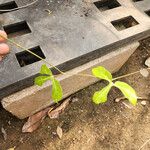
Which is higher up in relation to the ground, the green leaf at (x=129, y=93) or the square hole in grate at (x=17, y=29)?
the green leaf at (x=129, y=93)

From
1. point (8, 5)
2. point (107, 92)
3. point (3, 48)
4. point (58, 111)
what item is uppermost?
point (107, 92)

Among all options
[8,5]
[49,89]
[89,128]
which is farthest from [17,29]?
[89,128]

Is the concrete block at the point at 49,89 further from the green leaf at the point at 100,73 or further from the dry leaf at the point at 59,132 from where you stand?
the green leaf at the point at 100,73

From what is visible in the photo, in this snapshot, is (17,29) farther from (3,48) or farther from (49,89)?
(49,89)

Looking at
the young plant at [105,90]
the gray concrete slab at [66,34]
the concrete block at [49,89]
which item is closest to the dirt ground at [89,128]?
the concrete block at [49,89]

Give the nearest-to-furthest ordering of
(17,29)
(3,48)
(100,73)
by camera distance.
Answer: (100,73), (3,48), (17,29)

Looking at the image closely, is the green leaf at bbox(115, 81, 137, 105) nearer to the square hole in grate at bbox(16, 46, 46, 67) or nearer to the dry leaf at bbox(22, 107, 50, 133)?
the square hole in grate at bbox(16, 46, 46, 67)

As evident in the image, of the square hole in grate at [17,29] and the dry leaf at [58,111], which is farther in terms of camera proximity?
the dry leaf at [58,111]
